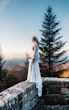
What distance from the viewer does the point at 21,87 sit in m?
6.01

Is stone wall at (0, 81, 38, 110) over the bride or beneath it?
Result: beneath

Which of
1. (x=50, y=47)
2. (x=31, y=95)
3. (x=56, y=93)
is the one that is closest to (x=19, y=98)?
(x=31, y=95)

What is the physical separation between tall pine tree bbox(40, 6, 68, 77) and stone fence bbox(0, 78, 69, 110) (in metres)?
23.4

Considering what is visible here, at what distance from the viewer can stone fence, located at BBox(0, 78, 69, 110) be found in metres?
4.84

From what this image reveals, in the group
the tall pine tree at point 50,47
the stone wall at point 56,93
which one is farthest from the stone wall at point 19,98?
the tall pine tree at point 50,47

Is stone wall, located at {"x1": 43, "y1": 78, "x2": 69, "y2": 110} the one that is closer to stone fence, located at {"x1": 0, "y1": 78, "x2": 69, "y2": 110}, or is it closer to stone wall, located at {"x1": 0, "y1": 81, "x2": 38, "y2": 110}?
stone fence, located at {"x1": 0, "y1": 78, "x2": 69, "y2": 110}

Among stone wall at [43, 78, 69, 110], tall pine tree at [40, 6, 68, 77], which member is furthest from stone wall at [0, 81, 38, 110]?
tall pine tree at [40, 6, 68, 77]

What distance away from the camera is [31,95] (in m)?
6.42

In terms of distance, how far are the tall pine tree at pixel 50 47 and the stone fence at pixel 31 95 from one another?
76.7 ft

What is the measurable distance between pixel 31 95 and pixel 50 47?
26.7m

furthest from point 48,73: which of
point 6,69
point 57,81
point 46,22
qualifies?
point 57,81

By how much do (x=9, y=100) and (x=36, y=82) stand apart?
2.50 m

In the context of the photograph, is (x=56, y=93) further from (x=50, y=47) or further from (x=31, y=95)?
(x=50, y=47)

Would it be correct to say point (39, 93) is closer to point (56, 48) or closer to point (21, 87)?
point (21, 87)
